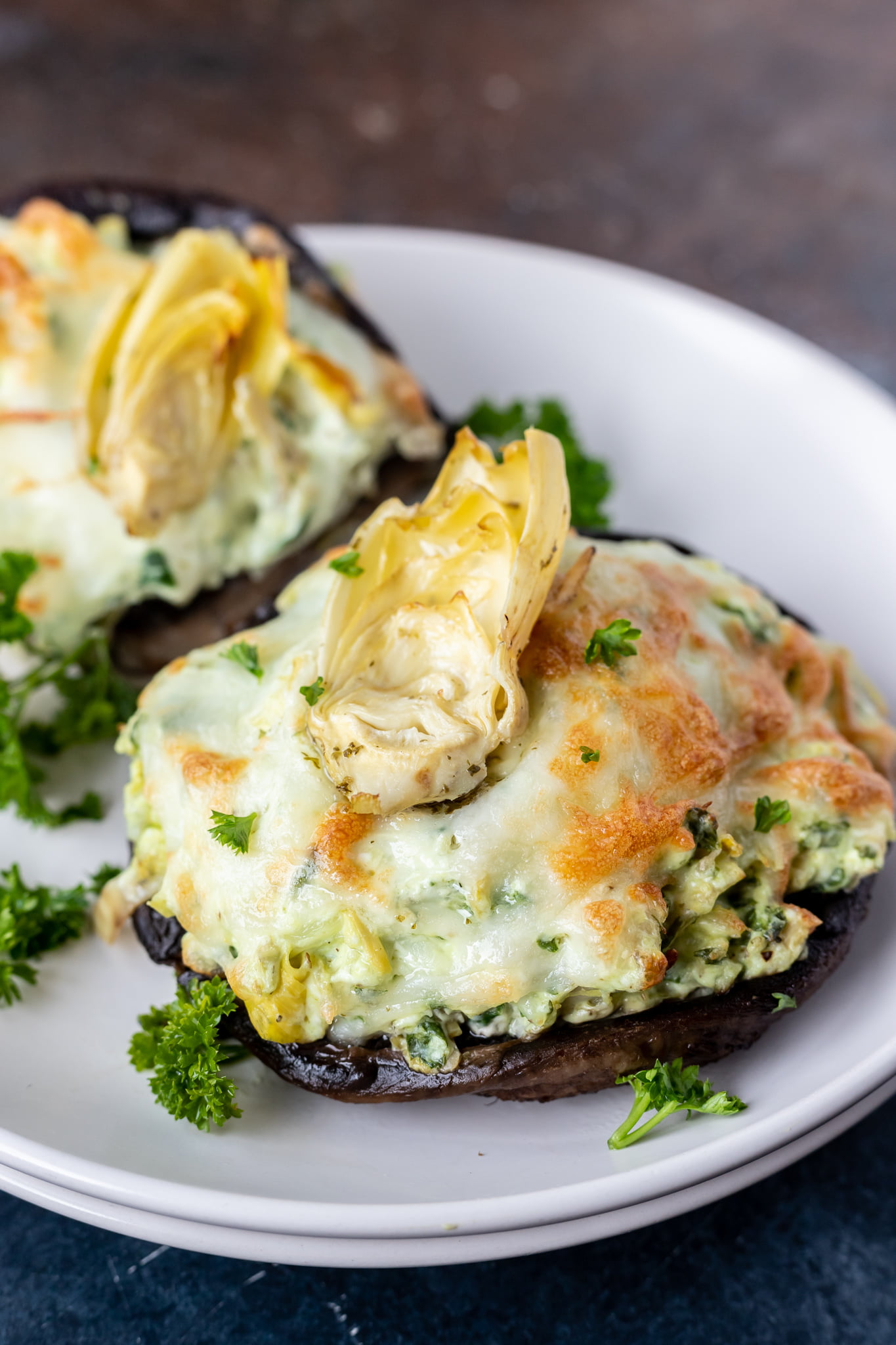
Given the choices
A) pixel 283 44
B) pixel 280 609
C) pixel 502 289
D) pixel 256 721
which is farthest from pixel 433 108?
pixel 256 721

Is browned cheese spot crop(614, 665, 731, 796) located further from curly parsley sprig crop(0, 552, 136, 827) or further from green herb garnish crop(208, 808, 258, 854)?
curly parsley sprig crop(0, 552, 136, 827)

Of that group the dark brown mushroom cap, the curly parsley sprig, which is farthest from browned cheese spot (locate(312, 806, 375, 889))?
the curly parsley sprig

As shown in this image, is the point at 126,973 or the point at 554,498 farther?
the point at 126,973

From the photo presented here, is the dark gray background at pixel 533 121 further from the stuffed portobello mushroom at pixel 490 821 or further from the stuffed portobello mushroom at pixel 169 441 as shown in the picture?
the stuffed portobello mushroom at pixel 490 821

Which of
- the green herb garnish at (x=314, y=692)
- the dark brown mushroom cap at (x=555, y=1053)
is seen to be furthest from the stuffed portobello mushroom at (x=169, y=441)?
the dark brown mushroom cap at (x=555, y=1053)

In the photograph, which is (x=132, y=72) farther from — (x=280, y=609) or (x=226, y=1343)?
(x=226, y=1343)

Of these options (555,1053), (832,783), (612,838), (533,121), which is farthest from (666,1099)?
(533,121)

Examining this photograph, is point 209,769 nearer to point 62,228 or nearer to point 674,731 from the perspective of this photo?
point 674,731
